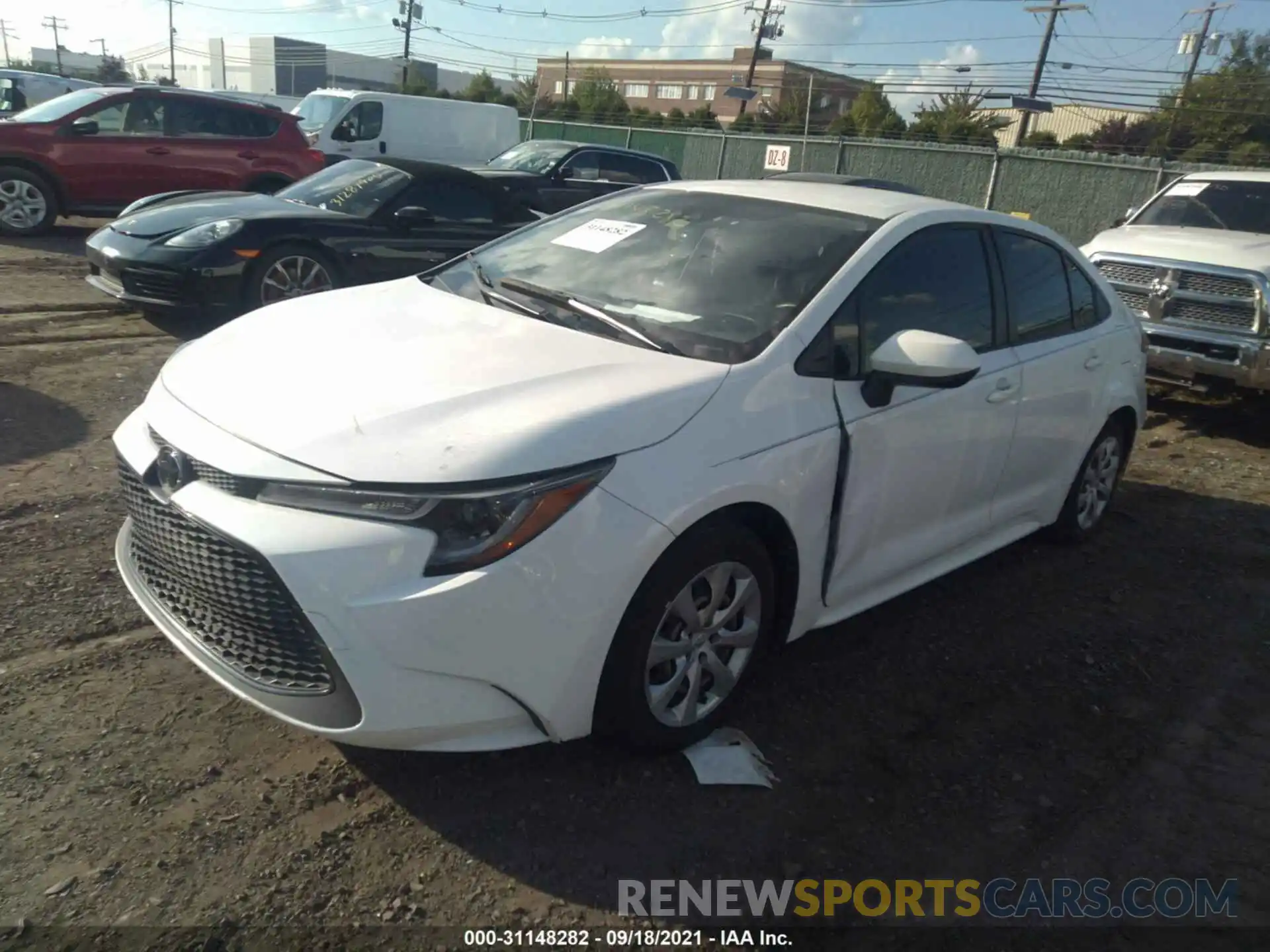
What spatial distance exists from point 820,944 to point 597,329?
1.96 m

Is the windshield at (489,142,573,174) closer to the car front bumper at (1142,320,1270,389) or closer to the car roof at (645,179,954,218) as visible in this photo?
the car front bumper at (1142,320,1270,389)

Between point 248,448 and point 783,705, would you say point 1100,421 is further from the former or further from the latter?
point 248,448

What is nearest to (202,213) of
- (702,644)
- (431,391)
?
(431,391)

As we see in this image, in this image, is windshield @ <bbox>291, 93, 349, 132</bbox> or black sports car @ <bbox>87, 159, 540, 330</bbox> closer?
black sports car @ <bbox>87, 159, 540, 330</bbox>

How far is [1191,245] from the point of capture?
820 centimetres

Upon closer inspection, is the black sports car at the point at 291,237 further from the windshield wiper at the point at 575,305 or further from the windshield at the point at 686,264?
the windshield wiper at the point at 575,305

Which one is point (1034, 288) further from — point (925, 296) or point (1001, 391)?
point (925, 296)

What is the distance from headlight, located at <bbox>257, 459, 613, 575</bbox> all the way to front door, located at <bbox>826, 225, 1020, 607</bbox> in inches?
49.4

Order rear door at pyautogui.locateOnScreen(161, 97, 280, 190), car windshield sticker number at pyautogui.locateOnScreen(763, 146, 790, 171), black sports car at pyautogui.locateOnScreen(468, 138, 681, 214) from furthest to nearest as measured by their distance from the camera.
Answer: car windshield sticker number at pyautogui.locateOnScreen(763, 146, 790, 171) < black sports car at pyautogui.locateOnScreen(468, 138, 681, 214) < rear door at pyautogui.locateOnScreen(161, 97, 280, 190)

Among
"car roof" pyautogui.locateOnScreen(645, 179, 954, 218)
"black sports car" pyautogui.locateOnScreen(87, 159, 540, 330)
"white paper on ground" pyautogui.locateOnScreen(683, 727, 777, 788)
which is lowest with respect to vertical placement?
"white paper on ground" pyautogui.locateOnScreen(683, 727, 777, 788)

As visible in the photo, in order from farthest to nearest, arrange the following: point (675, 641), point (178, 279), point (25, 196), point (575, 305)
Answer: point (25, 196), point (178, 279), point (575, 305), point (675, 641)

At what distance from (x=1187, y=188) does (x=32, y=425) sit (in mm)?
9458

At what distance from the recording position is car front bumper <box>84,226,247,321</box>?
703 centimetres

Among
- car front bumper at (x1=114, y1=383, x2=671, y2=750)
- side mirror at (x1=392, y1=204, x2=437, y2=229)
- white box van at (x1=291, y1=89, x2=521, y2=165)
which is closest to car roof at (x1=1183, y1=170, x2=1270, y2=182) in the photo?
side mirror at (x1=392, y1=204, x2=437, y2=229)
